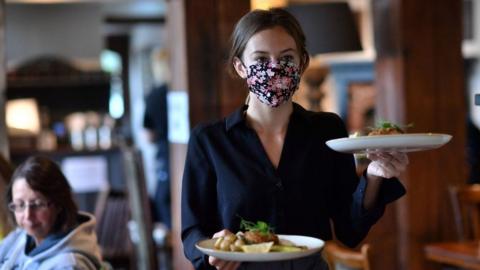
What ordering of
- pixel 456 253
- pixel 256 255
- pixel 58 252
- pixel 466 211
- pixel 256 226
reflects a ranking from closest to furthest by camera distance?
pixel 256 255 < pixel 256 226 < pixel 58 252 < pixel 456 253 < pixel 466 211

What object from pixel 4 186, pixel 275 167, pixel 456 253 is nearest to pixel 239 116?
pixel 275 167

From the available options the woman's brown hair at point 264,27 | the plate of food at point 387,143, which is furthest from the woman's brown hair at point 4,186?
the plate of food at point 387,143

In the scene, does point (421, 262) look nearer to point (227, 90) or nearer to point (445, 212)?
point (445, 212)

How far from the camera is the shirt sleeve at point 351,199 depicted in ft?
5.89

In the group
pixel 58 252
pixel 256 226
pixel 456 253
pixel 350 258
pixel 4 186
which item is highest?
pixel 256 226

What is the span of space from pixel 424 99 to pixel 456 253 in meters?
0.77

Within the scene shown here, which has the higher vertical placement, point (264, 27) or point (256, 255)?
point (264, 27)

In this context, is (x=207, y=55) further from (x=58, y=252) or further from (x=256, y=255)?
(x=256, y=255)

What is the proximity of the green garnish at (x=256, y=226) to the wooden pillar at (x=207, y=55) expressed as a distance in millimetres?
2116

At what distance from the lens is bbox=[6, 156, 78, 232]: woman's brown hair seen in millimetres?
2484

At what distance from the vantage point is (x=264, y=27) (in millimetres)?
1742

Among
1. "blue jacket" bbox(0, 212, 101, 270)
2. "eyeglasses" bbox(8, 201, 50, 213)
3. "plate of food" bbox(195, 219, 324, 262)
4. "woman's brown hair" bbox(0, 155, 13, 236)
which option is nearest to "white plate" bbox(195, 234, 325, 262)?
"plate of food" bbox(195, 219, 324, 262)

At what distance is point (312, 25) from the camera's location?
400 centimetres

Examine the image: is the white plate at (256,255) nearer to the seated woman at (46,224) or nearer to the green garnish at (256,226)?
the green garnish at (256,226)
